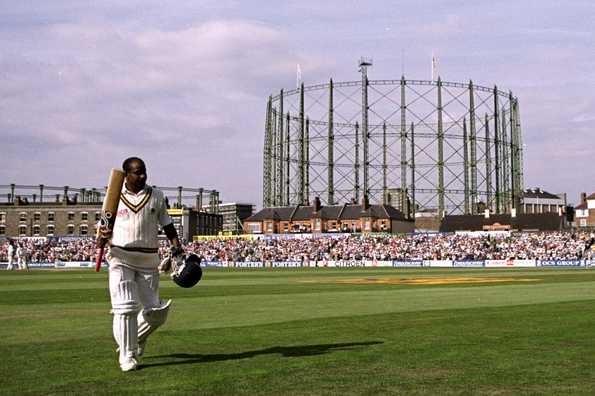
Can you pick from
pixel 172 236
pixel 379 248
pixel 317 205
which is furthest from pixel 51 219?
pixel 172 236

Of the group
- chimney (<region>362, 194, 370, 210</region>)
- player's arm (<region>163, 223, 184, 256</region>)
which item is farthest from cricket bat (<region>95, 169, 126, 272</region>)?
chimney (<region>362, 194, 370, 210</region>)

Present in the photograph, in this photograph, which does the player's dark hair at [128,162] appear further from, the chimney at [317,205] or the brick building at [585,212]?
the brick building at [585,212]

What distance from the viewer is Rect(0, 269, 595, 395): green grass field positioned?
743cm

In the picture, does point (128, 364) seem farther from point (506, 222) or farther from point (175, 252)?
point (506, 222)

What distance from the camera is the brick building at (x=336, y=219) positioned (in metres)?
107

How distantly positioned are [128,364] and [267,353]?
198cm

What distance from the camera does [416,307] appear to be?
17391mm

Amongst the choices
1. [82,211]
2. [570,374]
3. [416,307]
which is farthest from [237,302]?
[82,211]

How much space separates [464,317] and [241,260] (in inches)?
2488

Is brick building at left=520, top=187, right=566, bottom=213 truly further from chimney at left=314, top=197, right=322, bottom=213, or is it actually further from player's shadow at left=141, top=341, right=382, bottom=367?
player's shadow at left=141, top=341, right=382, bottom=367

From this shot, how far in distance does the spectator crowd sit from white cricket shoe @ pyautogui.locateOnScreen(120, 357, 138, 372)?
6234 centimetres

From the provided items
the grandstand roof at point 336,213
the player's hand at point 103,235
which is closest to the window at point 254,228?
the grandstand roof at point 336,213

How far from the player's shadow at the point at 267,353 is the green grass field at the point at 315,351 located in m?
0.01

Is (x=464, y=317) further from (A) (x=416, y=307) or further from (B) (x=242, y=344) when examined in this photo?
(B) (x=242, y=344)
